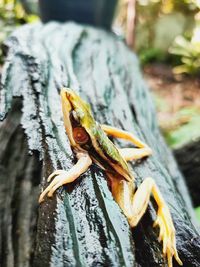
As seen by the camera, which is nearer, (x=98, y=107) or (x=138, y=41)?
(x=98, y=107)

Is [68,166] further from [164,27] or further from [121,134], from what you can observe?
[164,27]

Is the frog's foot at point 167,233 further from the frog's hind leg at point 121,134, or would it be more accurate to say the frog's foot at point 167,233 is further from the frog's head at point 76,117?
the frog's hind leg at point 121,134

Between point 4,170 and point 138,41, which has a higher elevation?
point 138,41

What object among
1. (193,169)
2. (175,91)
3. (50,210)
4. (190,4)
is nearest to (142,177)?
(50,210)

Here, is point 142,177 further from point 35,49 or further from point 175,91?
point 175,91

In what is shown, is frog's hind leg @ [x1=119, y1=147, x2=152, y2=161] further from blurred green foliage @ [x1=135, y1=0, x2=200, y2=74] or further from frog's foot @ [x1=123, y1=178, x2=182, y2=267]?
blurred green foliage @ [x1=135, y1=0, x2=200, y2=74]

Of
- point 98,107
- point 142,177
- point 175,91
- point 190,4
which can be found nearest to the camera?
point 142,177

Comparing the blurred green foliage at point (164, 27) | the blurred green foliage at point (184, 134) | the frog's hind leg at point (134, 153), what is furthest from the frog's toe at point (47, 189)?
the blurred green foliage at point (164, 27)
